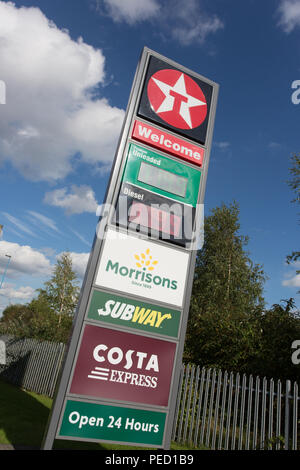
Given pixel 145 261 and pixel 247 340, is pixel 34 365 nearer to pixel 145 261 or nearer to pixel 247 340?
pixel 247 340

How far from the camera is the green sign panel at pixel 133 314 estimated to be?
15.1ft

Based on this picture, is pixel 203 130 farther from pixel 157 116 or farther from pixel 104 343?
pixel 104 343

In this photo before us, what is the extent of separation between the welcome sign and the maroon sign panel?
690mm

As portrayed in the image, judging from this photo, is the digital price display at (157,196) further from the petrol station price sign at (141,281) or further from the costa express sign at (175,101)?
the costa express sign at (175,101)

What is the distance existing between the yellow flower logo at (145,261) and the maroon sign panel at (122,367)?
3.53 feet

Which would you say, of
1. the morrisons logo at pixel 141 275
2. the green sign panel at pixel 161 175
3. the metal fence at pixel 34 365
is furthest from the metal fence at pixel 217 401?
the green sign panel at pixel 161 175

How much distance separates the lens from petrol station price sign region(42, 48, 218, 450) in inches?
169

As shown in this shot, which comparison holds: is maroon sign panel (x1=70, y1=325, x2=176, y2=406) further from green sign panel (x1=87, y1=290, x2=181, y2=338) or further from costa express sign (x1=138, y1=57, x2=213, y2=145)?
costa express sign (x1=138, y1=57, x2=213, y2=145)

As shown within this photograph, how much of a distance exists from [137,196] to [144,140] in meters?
1.16

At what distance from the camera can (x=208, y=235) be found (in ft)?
102

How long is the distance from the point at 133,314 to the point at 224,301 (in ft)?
69.8

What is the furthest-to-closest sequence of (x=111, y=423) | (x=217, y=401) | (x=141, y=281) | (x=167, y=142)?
1. (x=217, y=401)
2. (x=167, y=142)
3. (x=141, y=281)
4. (x=111, y=423)

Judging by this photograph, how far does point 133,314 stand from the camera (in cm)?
477

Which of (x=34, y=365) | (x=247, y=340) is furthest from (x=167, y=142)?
(x=34, y=365)
